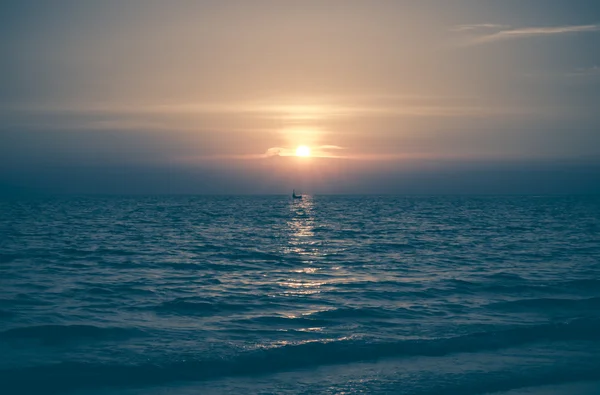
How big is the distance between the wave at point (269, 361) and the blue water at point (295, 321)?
44 millimetres

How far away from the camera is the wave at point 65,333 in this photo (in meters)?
13.0

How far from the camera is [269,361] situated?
38.0 feet

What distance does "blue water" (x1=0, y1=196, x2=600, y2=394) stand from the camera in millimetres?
10555

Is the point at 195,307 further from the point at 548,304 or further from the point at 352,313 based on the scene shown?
the point at 548,304

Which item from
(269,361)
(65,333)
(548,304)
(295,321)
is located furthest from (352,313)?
(65,333)

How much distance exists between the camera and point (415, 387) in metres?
9.91

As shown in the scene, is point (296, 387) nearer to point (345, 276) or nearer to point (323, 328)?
point (323, 328)

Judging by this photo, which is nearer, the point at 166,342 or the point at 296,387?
the point at 296,387

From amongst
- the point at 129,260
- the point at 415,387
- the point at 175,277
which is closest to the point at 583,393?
the point at 415,387

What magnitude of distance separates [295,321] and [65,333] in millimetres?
5905

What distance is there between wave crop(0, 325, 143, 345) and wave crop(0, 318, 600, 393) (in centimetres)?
187

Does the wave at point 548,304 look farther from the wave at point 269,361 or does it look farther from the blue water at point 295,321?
the wave at point 269,361

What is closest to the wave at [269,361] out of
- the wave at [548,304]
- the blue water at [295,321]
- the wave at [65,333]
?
the blue water at [295,321]

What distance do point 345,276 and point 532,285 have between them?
715 centimetres
